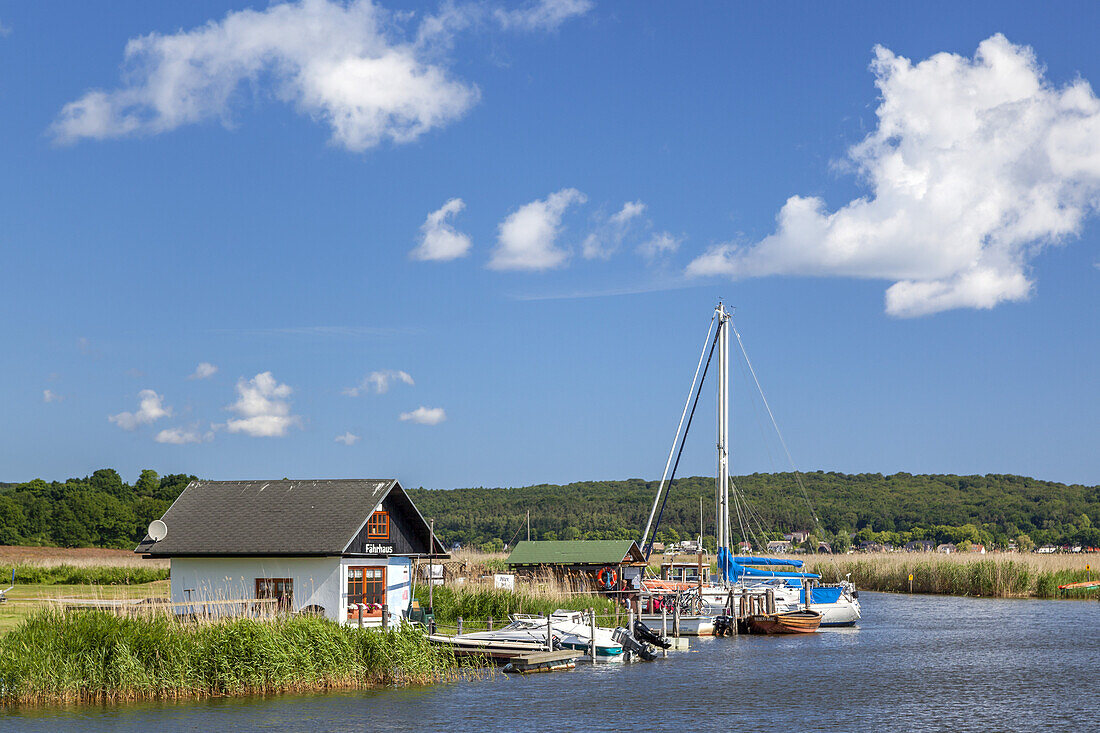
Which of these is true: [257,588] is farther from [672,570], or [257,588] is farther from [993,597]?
[993,597]

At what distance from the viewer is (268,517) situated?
45.4 metres

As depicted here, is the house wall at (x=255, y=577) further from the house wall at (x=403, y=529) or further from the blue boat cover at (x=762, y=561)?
the blue boat cover at (x=762, y=561)

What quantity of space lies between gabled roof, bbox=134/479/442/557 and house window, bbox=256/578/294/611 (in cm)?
127

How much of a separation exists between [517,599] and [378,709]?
66.4ft

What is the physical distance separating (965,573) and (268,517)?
6328 centimetres

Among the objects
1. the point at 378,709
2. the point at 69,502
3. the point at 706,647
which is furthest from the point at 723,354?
the point at 69,502

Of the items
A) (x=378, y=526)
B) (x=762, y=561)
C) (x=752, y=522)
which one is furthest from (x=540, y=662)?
(x=752, y=522)

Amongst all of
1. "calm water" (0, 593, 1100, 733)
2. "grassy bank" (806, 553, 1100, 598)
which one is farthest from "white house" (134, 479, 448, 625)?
"grassy bank" (806, 553, 1100, 598)

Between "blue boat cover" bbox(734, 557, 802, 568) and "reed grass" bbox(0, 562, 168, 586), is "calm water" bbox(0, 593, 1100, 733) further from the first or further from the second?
"reed grass" bbox(0, 562, 168, 586)

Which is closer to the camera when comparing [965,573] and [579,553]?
[579,553]

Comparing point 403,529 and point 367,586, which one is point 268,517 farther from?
point 403,529

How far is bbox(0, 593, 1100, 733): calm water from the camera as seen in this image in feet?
102

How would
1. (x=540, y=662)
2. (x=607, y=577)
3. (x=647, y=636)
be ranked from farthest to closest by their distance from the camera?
(x=607, y=577) → (x=647, y=636) → (x=540, y=662)

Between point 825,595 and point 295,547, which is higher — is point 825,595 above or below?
below
